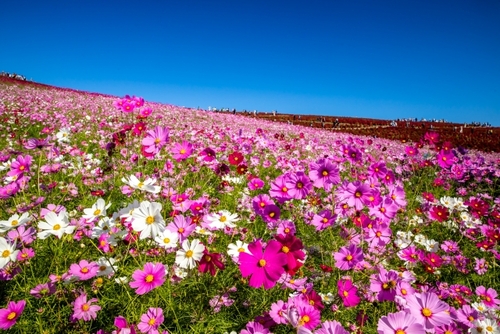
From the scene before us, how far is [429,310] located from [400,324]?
180mm

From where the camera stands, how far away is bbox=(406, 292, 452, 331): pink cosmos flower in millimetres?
971

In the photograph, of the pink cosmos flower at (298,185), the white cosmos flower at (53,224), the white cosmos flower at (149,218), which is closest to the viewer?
the white cosmos flower at (149,218)

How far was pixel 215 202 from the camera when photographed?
2529 millimetres

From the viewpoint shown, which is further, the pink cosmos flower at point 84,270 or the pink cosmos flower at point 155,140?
the pink cosmos flower at point 155,140

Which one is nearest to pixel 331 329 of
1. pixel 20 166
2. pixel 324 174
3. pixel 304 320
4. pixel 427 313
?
pixel 304 320

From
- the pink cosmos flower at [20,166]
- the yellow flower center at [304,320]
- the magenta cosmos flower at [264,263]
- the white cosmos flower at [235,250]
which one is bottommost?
the yellow flower center at [304,320]

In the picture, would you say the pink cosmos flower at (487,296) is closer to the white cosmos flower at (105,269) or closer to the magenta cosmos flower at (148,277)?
the magenta cosmos flower at (148,277)

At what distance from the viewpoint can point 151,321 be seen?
3.67 ft

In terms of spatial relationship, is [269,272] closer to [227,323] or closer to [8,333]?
[227,323]

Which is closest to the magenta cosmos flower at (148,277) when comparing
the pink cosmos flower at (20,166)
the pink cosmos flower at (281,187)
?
the pink cosmos flower at (281,187)

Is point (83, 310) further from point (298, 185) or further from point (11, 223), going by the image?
point (298, 185)

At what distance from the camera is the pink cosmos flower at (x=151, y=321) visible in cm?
109

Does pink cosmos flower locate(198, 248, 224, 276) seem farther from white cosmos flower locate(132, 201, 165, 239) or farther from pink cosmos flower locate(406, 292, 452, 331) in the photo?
pink cosmos flower locate(406, 292, 452, 331)

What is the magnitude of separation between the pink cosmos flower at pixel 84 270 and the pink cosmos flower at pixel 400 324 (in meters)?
1.17
